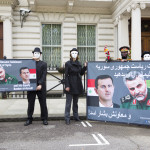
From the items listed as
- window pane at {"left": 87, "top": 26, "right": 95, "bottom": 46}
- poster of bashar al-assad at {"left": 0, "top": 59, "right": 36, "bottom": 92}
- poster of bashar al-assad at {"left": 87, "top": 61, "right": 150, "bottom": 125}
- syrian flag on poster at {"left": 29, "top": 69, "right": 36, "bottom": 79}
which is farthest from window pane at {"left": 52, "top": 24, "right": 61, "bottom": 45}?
poster of bashar al-assad at {"left": 87, "top": 61, "right": 150, "bottom": 125}

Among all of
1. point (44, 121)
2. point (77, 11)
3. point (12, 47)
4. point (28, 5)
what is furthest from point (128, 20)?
point (44, 121)

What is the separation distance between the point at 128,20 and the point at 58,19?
389 centimetres

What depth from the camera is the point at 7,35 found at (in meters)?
12.6

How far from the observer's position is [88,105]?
662 centimetres

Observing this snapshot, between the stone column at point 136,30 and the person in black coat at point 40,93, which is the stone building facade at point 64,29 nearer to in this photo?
the stone column at point 136,30

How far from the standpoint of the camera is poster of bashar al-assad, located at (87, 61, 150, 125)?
610cm

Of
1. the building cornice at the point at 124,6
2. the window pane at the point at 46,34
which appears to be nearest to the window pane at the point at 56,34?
the window pane at the point at 46,34

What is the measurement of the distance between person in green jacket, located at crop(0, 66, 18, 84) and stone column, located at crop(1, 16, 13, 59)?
587cm

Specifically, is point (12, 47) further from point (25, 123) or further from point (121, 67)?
point (121, 67)

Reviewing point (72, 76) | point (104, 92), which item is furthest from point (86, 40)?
point (104, 92)

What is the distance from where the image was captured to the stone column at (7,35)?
12.4 meters

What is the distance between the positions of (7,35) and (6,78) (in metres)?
6.14

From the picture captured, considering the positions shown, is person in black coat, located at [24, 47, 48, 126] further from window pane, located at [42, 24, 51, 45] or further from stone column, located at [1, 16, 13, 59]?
window pane, located at [42, 24, 51, 45]

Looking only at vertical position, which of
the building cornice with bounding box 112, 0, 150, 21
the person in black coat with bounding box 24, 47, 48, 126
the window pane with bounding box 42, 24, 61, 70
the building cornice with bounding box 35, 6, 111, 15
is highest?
the building cornice with bounding box 35, 6, 111, 15
